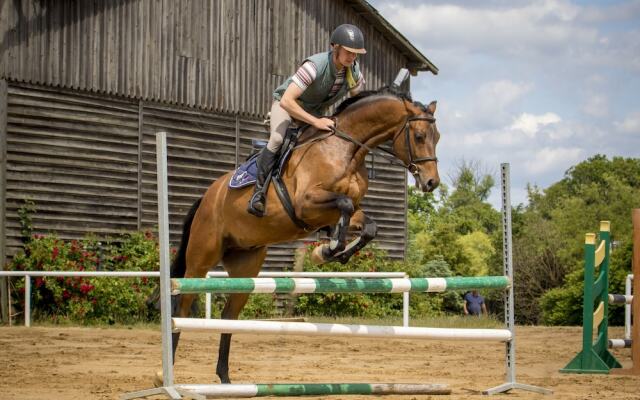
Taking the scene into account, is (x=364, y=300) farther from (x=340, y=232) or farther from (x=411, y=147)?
(x=340, y=232)

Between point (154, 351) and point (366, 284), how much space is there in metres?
5.73

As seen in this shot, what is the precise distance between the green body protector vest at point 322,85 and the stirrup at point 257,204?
799 mm

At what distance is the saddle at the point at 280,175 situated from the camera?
743 centimetres

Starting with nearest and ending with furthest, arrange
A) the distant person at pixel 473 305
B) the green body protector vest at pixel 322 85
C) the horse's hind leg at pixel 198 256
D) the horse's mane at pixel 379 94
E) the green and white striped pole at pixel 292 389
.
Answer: the green and white striped pole at pixel 292 389 < the green body protector vest at pixel 322 85 < the horse's mane at pixel 379 94 < the horse's hind leg at pixel 198 256 < the distant person at pixel 473 305

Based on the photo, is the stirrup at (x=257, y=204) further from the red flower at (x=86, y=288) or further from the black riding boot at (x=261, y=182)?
the red flower at (x=86, y=288)

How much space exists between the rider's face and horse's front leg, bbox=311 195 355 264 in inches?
42.3

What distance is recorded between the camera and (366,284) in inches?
260

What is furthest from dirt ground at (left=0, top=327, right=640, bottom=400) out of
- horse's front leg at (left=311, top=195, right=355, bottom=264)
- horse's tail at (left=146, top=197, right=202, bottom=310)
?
horse's front leg at (left=311, top=195, right=355, bottom=264)

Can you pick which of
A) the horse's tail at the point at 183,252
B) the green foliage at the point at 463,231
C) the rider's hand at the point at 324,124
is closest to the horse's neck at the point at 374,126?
the rider's hand at the point at 324,124

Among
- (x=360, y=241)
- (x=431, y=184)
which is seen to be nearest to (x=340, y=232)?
(x=360, y=241)

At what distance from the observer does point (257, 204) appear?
745cm

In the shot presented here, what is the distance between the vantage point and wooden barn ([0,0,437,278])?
638 inches

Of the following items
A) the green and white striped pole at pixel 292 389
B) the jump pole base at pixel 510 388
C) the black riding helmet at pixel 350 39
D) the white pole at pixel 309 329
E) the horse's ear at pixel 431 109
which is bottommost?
the jump pole base at pixel 510 388

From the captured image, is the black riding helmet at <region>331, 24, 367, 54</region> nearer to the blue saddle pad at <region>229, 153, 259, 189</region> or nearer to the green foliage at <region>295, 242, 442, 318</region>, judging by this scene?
the blue saddle pad at <region>229, 153, 259, 189</region>
